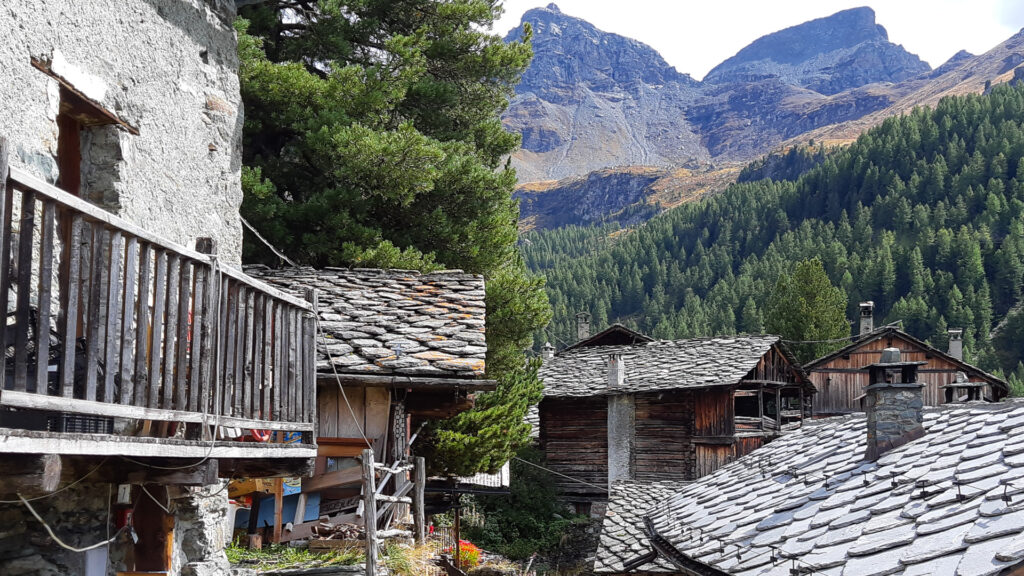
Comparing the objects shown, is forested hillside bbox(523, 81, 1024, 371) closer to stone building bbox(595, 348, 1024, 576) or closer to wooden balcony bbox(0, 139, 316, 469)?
stone building bbox(595, 348, 1024, 576)

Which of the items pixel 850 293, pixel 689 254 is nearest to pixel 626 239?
pixel 689 254

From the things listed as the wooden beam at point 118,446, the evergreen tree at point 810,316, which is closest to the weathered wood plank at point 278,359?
the wooden beam at point 118,446

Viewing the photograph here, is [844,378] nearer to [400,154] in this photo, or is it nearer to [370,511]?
[400,154]

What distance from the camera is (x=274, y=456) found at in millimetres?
5340

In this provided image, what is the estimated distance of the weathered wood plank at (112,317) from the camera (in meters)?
3.65

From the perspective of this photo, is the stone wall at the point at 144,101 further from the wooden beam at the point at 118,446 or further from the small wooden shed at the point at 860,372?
the small wooden shed at the point at 860,372

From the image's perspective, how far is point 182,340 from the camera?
4305 millimetres

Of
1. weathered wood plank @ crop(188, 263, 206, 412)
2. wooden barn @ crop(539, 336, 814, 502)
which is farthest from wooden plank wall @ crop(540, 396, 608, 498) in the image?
weathered wood plank @ crop(188, 263, 206, 412)

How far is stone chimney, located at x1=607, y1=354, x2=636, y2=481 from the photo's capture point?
91.7 ft

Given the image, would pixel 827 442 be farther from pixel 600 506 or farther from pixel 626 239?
pixel 626 239

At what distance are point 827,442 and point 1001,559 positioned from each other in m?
7.47

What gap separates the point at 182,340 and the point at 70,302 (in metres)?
0.89

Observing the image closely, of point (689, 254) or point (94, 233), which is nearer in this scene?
point (94, 233)

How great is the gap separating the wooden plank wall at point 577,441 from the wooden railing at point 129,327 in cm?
2420
